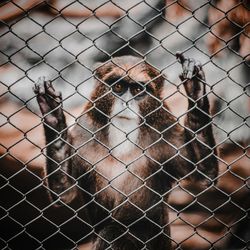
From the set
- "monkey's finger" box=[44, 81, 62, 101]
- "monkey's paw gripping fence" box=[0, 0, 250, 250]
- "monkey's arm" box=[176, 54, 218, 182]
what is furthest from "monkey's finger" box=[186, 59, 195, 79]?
"monkey's finger" box=[44, 81, 62, 101]

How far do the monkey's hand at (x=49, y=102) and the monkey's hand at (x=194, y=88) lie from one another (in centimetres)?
46

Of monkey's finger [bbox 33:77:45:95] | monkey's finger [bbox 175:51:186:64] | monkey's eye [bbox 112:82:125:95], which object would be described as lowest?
monkey's eye [bbox 112:82:125:95]

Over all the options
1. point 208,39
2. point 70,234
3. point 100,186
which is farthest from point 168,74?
point 70,234

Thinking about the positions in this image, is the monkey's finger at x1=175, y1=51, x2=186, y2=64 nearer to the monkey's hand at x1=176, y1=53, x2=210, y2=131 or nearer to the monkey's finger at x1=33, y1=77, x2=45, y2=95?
the monkey's hand at x1=176, y1=53, x2=210, y2=131

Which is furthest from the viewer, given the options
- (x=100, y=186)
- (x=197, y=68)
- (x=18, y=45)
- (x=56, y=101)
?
(x=100, y=186)

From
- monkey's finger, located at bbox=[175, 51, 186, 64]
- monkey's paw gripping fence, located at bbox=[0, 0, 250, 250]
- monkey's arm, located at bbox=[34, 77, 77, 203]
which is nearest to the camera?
monkey's finger, located at bbox=[175, 51, 186, 64]

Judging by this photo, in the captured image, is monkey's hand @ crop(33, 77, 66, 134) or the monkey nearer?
monkey's hand @ crop(33, 77, 66, 134)

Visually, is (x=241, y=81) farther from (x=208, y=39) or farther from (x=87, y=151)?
(x=87, y=151)

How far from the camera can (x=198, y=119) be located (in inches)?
69.2

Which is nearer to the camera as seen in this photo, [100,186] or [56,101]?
[56,101]

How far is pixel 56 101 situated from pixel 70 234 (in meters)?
0.70

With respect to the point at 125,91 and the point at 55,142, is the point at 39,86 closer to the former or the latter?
the point at 55,142

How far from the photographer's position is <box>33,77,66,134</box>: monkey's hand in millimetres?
1452

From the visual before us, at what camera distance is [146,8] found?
189 cm
